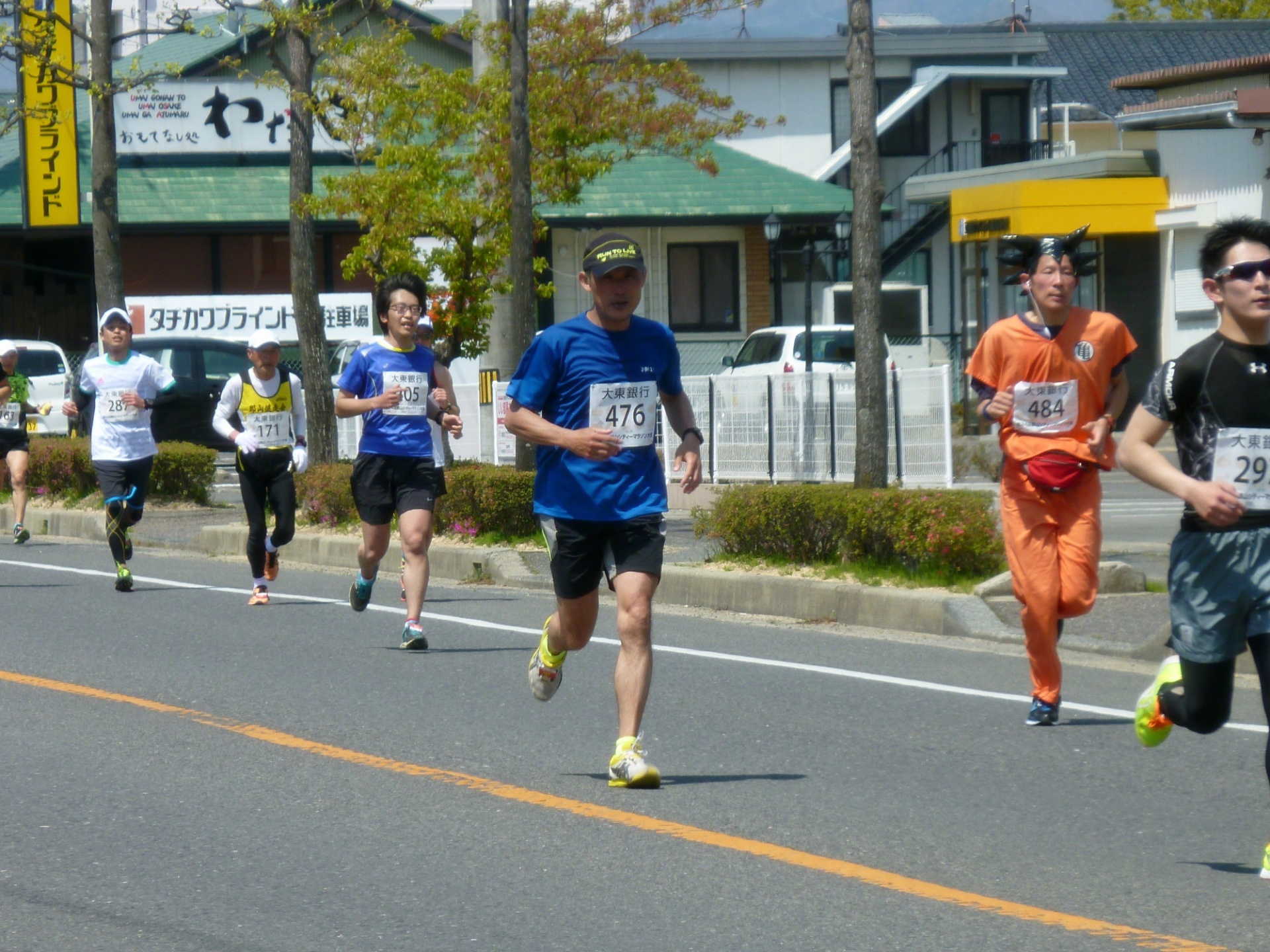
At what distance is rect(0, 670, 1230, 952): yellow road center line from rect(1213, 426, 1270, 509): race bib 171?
1250mm

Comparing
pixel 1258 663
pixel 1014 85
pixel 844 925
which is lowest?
pixel 844 925

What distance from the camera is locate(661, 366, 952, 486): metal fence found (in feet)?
57.8

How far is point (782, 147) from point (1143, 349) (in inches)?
431

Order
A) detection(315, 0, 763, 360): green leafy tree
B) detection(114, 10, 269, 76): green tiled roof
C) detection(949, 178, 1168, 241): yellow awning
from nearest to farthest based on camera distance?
detection(315, 0, 763, 360): green leafy tree
detection(949, 178, 1168, 241): yellow awning
detection(114, 10, 269, 76): green tiled roof

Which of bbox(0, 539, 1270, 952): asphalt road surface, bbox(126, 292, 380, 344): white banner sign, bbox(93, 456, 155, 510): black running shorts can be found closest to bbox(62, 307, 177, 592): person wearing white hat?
bbox(93, 456, 155, 510): black running shorts

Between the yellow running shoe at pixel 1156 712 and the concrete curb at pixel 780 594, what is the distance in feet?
12.9

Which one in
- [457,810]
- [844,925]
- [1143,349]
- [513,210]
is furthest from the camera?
[1143,349]

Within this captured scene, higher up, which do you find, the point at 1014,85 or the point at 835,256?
the point at 1014,85

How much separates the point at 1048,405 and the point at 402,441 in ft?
13.1

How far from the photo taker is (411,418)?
10.2 meters

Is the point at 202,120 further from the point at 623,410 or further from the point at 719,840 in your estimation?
the point at 719,840

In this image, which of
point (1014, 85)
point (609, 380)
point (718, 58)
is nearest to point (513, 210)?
point (609, 380)

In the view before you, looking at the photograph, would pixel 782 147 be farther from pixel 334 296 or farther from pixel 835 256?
pixel 334 296

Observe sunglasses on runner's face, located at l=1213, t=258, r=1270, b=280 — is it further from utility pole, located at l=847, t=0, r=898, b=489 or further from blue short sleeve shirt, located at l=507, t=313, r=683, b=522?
utility pole, located at l=847, t=0, r=898, b=489
